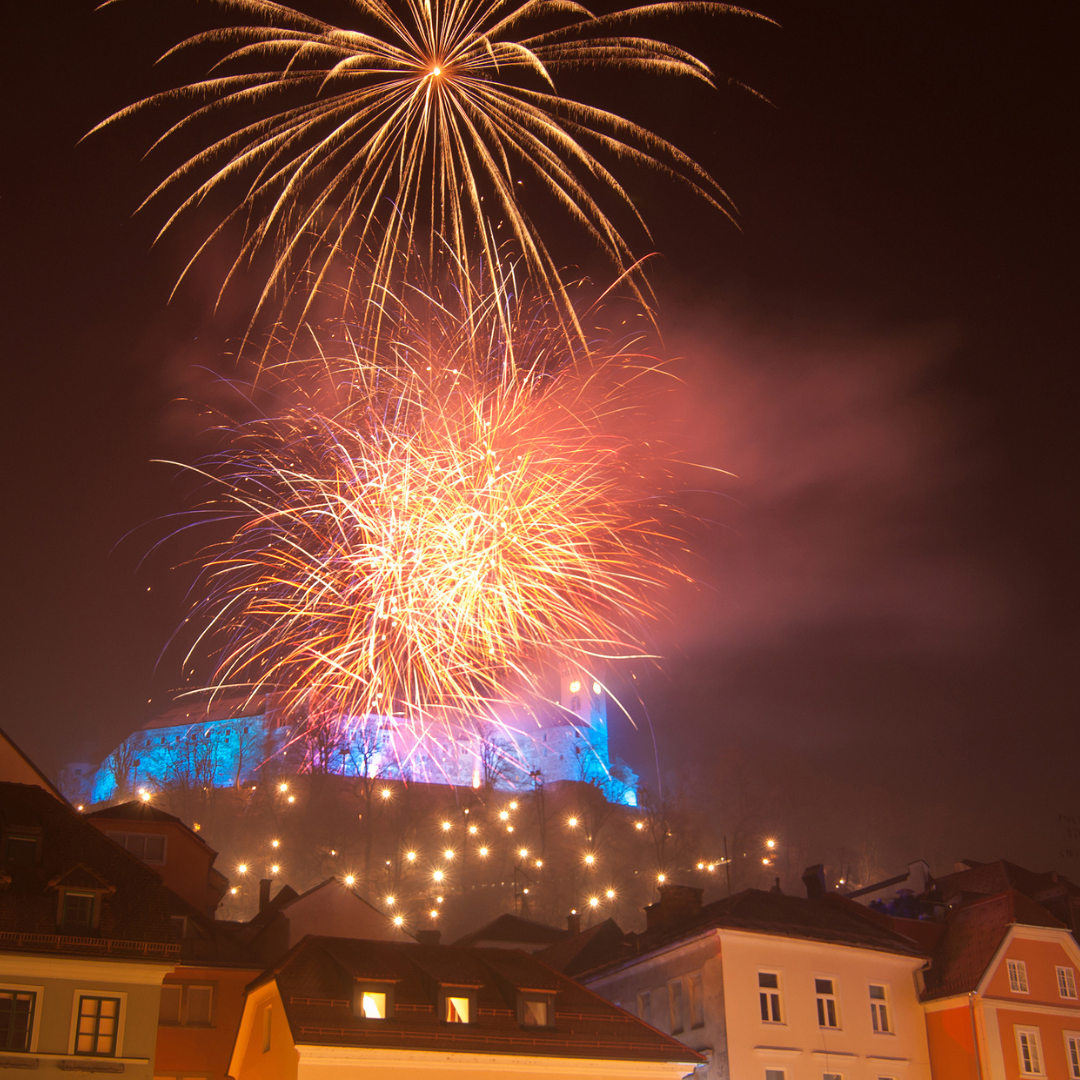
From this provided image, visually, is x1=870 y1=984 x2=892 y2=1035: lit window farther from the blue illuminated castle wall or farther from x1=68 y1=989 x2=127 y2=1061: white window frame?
the blue illuminated castle wall

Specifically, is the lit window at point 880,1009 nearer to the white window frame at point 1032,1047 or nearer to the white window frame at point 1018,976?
the white window frame at point 1032,1047

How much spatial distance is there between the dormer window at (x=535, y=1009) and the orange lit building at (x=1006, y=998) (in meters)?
12.7

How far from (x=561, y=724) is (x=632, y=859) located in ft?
109

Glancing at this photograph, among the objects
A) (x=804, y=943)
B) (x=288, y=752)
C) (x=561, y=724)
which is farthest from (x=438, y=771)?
(x=804, y=943)

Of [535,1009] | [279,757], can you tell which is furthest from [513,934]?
[279,757]

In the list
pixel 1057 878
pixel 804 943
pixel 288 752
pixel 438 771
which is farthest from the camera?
pixel 438 771

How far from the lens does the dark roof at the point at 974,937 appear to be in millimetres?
34281

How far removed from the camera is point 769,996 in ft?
104

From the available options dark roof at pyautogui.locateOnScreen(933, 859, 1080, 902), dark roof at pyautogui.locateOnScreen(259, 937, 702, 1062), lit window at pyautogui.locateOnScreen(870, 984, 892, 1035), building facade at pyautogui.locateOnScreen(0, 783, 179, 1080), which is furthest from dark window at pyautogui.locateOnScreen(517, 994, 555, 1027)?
dark roof at pyautogui.locateOnScreen(933, 859, 1080, 902)

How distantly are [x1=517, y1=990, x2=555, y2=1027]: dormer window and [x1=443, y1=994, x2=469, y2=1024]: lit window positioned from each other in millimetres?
1379

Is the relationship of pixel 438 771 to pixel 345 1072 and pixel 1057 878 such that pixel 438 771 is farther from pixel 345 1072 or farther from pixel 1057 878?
pixel 345 1072

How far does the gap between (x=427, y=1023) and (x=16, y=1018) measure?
8.51 metres

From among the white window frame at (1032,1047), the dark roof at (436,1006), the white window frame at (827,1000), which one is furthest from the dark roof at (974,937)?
the dark roof at (436,1006)

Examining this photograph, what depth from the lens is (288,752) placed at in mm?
100500
